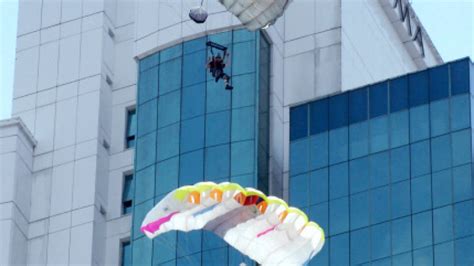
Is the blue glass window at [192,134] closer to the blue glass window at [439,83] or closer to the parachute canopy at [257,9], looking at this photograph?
the blue glass window at [439,83]

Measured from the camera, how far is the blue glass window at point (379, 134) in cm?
8769

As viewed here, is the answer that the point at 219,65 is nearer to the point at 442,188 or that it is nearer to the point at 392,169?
the point at 392,169

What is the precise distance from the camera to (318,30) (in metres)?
92.9

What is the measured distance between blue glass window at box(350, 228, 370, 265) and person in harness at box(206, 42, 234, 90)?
26.7 feet

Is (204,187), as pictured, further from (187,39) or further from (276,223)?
(187,39)

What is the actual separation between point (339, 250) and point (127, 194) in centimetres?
1197

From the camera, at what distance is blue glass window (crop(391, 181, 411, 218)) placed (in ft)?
281

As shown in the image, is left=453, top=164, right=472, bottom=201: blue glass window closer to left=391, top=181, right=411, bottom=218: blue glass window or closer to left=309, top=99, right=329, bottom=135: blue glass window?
left=391, top=181, right=411, bottom=218: blue glass window

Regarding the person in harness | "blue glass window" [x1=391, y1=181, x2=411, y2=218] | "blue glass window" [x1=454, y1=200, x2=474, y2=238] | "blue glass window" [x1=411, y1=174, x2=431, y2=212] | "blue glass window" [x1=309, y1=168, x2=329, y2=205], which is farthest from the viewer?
"blue glass window" [x1=309, y1=168, x2=329, y2=205]

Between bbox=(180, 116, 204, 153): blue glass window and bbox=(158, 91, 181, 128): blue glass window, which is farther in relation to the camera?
bbox=(158, 91, 181, 128): blue glass window

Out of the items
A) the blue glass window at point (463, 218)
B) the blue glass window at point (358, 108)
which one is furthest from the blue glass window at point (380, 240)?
the blue glass window at point (358, 108)

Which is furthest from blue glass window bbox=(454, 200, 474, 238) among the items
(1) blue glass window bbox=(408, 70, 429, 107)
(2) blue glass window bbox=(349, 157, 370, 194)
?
(1) blue glass window bbox=(408, 70, 429, 107)

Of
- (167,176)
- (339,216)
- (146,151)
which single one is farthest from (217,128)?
(339,216)

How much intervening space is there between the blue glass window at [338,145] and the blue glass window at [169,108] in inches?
268
